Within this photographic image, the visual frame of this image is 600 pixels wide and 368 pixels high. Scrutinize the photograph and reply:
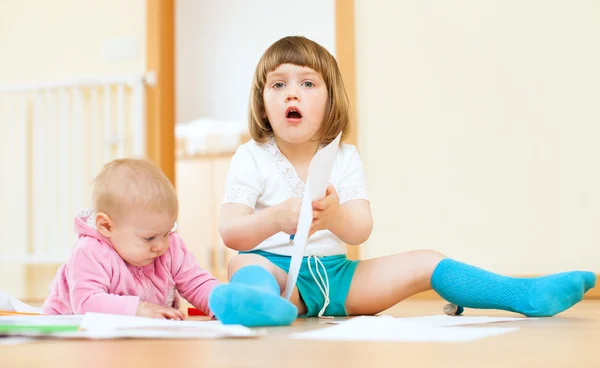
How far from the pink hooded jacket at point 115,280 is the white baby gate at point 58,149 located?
61.1 inches

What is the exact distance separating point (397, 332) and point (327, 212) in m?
0.29

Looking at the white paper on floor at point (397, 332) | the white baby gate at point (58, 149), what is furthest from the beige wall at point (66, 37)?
the white paper on floor at point (397, 332)

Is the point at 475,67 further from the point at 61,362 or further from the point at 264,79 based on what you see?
the point at 61,362

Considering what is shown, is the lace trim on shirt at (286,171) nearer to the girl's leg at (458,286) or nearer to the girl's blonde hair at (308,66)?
the girl's blonde hair at (308,66)

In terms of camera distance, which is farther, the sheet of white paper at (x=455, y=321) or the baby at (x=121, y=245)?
the baby at (x=121, y=245)

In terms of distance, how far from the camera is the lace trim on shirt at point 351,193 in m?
1.36

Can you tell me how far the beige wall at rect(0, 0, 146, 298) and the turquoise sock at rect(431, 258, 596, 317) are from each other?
203 cm

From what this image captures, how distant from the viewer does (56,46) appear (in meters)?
3.20

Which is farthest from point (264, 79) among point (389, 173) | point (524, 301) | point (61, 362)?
point (389, 173)

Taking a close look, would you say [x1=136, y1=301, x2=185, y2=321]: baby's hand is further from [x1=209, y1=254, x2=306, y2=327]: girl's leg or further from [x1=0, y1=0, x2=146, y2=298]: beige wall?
[x1=0, y1=0, x2=146, y2=298]: beige wall

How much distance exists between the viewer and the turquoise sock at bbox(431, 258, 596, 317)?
45.5 inches

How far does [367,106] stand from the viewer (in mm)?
2395

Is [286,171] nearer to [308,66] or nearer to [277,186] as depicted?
[277,186]

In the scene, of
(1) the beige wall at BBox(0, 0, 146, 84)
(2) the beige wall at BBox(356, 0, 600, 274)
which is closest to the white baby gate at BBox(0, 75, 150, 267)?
(1) the beige wall at BBox(0, 0, 146, 84)
